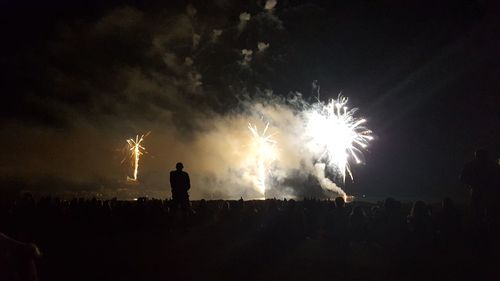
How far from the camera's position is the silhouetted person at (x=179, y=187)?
14398mm

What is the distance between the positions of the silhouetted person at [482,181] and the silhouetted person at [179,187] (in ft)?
28.1

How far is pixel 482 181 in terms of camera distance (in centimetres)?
1102

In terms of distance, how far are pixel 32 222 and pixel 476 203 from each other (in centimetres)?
1350

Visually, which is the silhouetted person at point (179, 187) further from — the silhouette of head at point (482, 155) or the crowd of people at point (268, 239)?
the silhouette of head at point (482, 155)

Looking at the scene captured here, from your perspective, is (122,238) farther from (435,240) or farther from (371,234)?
(435,240)

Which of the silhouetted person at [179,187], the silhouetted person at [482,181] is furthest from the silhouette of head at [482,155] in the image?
the silhouetted person at [179,187]

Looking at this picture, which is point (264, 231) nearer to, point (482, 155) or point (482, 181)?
point (482, 181)

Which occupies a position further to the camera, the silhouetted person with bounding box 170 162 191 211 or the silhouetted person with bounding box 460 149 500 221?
the silhouetted person with bounding box 170 162 191 211

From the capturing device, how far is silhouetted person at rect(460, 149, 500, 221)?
35.8 feet

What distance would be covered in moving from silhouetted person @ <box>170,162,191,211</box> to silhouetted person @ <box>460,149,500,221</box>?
857 cm

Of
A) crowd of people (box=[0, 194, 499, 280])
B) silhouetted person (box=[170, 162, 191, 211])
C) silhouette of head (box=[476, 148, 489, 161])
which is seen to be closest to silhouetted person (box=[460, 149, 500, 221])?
silhouette of head (box=[476, 148, 489, 161])

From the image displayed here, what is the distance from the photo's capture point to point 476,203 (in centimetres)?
1115

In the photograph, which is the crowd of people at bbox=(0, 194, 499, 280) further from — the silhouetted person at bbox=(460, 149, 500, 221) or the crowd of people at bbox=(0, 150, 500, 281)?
the silhouetted person at bbox=(460, 149, 500, 221)

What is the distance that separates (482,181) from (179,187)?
910 cm
